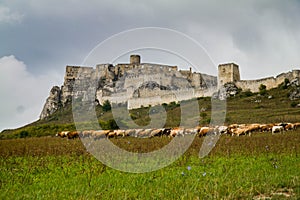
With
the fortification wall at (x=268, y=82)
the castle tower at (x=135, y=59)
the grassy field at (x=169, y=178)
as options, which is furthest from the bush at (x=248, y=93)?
the grassy field at (x=169, y=178)

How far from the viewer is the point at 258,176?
253 inches

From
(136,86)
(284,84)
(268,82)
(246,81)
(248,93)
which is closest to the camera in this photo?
(284,84)

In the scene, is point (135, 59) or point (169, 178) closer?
point (169, 178)

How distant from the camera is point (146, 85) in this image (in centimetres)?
9162

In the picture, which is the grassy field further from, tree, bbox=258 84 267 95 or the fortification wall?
the fortification wall

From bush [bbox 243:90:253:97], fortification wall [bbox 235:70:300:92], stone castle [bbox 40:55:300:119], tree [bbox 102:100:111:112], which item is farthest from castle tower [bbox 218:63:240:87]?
tree [bbox 102:100:111:112]

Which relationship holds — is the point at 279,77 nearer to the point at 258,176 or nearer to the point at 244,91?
the point at 244,91

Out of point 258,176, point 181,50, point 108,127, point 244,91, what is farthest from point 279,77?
point 258,176

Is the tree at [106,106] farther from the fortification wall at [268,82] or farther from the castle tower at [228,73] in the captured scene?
the fortification wall at [268,82]

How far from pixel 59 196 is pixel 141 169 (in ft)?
9.22

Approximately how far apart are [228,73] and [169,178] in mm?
78616

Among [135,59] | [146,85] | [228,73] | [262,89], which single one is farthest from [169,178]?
[135,59]

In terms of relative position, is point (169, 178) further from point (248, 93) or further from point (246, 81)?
point (246, 81)

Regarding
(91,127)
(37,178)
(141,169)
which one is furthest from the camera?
(91,127)
